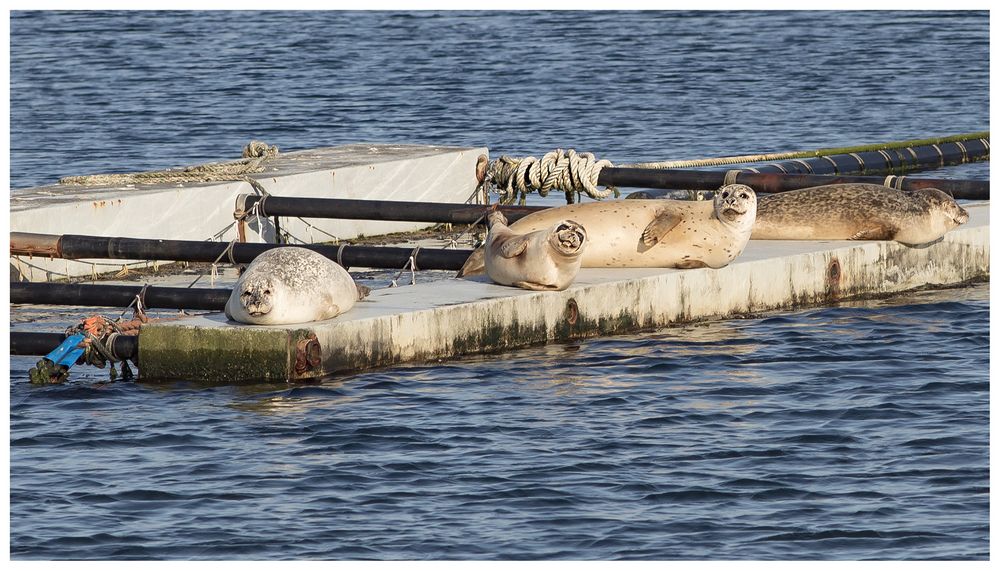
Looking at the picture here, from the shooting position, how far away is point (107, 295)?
1494 centimetres

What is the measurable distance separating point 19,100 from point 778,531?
84.3 ft

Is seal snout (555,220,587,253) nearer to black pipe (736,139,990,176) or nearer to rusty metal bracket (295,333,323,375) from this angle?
rusty metal bracket (295,333,323,375)

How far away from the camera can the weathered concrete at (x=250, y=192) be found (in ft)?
59.7

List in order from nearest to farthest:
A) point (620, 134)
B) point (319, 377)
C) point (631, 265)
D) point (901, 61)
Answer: point (319, 377), point (631, 265), point (620, 134), point (901, 61)

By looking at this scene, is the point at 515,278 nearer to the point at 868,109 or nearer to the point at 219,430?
the point at 219,430

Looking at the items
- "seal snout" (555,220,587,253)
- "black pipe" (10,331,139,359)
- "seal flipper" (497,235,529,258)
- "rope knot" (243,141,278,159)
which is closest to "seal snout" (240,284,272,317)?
"black pipe" (10,331,139,359)

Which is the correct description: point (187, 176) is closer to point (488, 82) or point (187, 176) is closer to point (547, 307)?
point (547, 307)

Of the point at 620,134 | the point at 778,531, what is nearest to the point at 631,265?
the point at 778,531

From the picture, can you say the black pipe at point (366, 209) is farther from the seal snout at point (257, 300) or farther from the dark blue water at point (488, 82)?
the dark blue water at point (488, 82)

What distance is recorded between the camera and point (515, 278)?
1474 cm

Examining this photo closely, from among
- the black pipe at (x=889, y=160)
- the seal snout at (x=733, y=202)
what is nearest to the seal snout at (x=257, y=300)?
the seal snout at (x=733, y=202)

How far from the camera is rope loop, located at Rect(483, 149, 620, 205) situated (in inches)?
784

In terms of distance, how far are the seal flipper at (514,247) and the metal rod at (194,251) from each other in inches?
46.2

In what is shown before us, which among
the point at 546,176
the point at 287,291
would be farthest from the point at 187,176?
the point at 287,291
